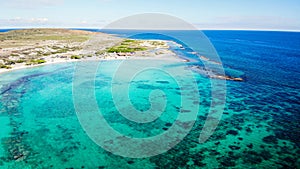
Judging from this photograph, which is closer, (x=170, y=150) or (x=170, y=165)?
(x=170, y=165)

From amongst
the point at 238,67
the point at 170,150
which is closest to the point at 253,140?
the point at 170,150

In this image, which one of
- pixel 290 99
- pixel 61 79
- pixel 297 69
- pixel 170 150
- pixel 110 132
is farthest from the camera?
pixel 297 69

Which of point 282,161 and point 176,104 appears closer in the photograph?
point 282,161

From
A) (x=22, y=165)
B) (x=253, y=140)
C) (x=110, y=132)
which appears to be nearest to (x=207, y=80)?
(x=253, y=140)

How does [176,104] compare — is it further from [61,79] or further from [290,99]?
[61,79]

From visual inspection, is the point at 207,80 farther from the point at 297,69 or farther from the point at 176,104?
the point at 297,69

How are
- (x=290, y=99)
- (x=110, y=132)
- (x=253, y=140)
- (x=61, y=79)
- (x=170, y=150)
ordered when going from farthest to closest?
(x=61, y=79), (x=290, y=99), (x=110, y=132), (x=253, y=140), (x=170, y=150)
